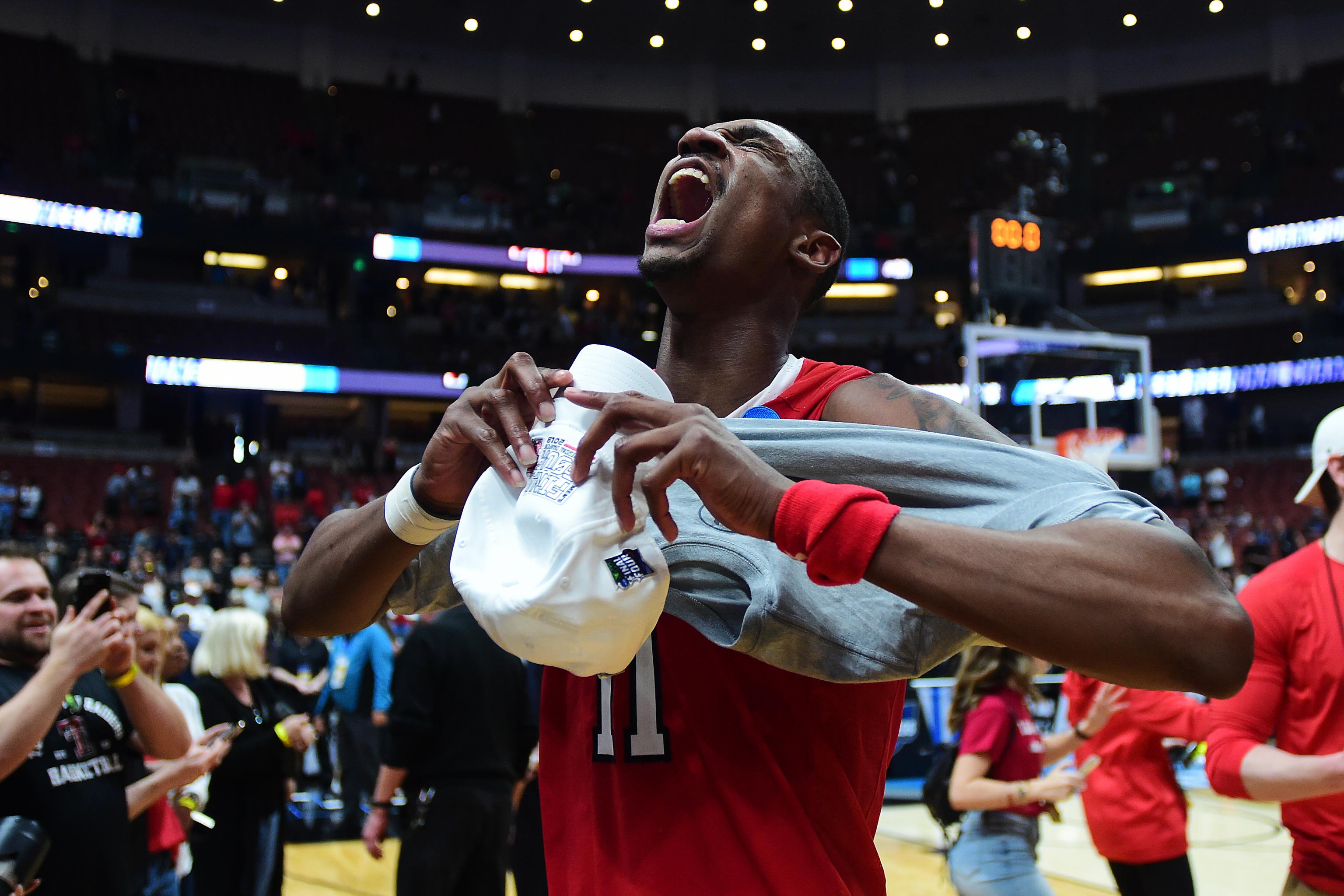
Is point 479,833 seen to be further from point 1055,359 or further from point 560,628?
point 1055,359

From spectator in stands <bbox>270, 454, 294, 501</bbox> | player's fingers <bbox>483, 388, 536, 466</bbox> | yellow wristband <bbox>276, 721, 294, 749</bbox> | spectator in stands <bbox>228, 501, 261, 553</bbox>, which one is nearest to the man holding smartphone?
yellow wristband <bbox>276, 721, 294, 749</bbox>

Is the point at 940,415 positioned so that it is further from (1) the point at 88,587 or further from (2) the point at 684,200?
(1) the point at 88,587

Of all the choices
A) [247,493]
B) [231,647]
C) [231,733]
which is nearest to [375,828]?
[231,733]

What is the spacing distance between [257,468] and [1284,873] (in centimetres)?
2117

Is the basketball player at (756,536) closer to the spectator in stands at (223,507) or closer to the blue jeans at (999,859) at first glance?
the blue jeans at (999,859)

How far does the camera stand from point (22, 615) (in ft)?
11.2

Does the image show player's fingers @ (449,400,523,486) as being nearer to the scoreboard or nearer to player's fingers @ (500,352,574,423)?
player's fingers @ (500,352,574,423)

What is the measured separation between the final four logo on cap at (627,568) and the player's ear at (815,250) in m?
0.74

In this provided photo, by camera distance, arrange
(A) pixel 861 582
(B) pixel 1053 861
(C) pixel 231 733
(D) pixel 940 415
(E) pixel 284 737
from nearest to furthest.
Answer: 1. (A) pixel 861 582
2. (D) pixel 940 415
3. (C) pixel 231 733
4. (E) pixel 284 737
5. (B) pixel 1053 861

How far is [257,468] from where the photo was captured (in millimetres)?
24297

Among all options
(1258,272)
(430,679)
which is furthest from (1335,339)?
(430,679)

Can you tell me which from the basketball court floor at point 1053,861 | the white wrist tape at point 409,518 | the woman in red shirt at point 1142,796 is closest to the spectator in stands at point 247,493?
the basketball court floor at point 1053,861

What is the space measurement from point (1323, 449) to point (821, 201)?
173 centimetres

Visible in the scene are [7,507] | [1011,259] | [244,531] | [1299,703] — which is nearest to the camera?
[1299,703]
